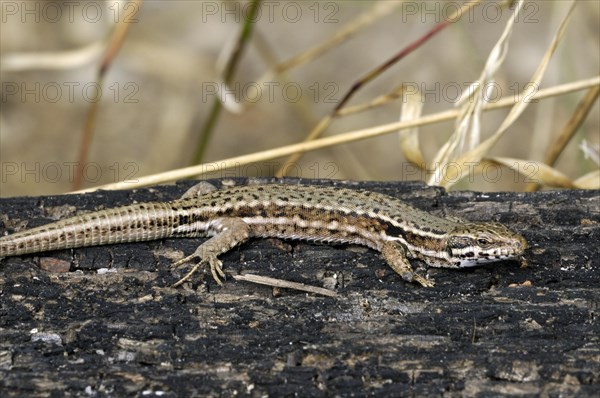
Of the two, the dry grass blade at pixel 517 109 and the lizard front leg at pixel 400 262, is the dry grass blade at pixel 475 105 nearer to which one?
the dry grass blade at pixel 517 109

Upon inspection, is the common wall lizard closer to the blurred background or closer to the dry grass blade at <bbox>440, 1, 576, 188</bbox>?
the dry grass blade at <bbox>440, 1, 576, 188</bbox>

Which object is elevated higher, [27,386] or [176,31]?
[176,31]

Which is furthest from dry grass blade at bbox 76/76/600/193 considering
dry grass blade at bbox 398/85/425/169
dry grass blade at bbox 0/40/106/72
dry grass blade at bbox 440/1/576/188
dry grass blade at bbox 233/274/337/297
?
dry grass blade at bbox 0/40/106/72

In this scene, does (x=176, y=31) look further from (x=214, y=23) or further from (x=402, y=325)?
(x=402, y=325)

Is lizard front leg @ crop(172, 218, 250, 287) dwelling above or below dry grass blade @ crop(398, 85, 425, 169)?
below

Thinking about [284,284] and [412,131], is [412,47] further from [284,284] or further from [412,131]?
[284,284]

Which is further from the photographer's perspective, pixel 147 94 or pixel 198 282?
pixel 147 94

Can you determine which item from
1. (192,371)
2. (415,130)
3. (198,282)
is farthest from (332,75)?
(192,371)
